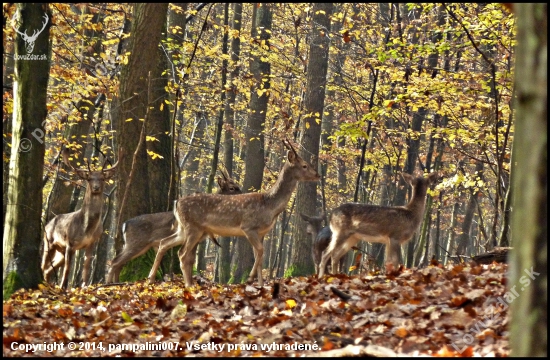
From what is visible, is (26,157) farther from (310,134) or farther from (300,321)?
(310,134)

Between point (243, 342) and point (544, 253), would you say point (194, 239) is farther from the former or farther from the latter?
point (544, 253)

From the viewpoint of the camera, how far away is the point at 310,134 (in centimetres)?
2008

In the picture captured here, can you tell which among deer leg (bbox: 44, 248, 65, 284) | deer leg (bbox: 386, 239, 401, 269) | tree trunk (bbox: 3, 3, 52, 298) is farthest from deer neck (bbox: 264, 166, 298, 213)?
deer leg (bbox: 44, 248, 65, 284)

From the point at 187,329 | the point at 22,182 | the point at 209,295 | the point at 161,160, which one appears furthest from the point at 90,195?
the point at 187,329

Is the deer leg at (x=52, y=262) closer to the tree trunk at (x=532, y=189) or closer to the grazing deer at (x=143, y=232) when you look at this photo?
the grazing deer at (x=143, y=232)

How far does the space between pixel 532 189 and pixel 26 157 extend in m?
8.27

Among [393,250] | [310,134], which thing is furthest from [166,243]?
[310,134]

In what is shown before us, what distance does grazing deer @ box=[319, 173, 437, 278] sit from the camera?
13.0 m

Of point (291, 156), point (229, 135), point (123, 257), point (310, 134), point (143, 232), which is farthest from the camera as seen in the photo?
point (229, 135)

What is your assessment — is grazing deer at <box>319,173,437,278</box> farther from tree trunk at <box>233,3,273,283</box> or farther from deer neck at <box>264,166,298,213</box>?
tree trunk at <box>233,3,273,283</box>

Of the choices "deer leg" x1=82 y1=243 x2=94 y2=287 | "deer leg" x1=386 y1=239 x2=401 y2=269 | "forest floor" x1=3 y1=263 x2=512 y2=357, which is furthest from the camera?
"deer leg" x1=82 y1=243 x2=94 y2=287

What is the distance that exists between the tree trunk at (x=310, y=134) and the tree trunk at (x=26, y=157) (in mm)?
10201

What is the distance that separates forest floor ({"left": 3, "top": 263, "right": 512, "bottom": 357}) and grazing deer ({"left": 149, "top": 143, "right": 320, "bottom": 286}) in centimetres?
346

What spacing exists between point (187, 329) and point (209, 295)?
2.09 meters
